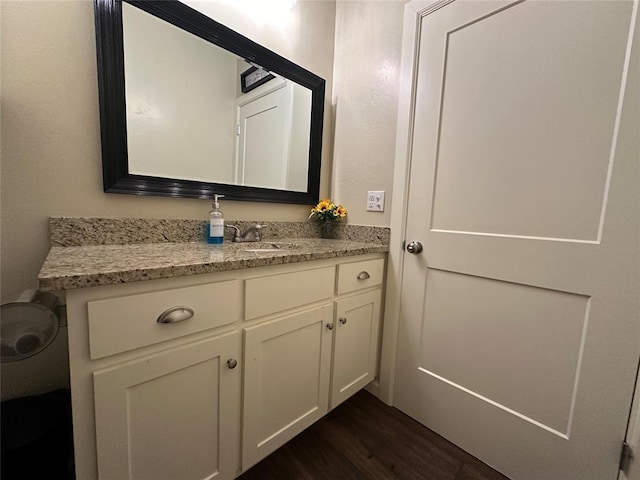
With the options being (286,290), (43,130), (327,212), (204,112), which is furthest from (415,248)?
(43,130)

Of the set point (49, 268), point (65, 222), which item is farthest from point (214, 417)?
point (65, 222)

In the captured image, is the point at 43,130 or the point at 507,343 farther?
the point at 507,343

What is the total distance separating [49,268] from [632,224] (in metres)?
1.61

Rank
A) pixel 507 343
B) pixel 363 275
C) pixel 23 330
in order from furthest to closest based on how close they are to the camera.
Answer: pixel 363 275 → pixel 507 343 → pixel 23 330

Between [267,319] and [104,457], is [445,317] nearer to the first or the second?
[267,319]

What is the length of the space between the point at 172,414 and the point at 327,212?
3.82 feet

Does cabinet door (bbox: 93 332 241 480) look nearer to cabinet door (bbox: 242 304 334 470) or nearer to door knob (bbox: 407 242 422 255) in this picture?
cabinet door (bbox: 242 304 334 470)

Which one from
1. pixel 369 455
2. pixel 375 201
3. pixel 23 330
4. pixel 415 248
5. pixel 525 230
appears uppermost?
pixel 375 201

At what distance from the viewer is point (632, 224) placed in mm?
832

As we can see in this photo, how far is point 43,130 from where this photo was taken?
2.89ft

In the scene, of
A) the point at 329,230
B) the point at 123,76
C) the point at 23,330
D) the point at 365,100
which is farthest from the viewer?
the point at 329,230

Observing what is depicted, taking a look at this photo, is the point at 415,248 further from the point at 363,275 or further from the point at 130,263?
the point at 130,263

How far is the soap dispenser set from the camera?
45.9 inches

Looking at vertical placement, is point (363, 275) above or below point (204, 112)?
below
